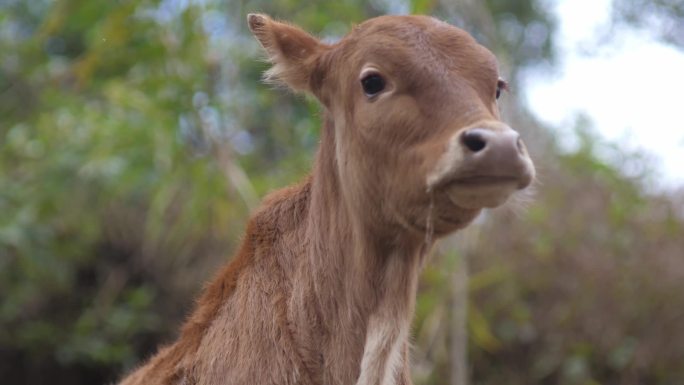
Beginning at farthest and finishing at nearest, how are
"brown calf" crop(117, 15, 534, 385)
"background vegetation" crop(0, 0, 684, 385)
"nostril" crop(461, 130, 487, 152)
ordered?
"background vegetation" crop(0, 0, 684, 385)
"brown calf" crop(117, 15, 534, 385)
"nostril" crop(461, 130, 487, 152)

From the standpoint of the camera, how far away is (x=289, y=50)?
13.0ft

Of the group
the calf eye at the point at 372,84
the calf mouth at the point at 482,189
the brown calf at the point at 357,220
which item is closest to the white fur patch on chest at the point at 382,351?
the brown calf at the point at 357,220

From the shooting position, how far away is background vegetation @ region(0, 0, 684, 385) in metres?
7.32

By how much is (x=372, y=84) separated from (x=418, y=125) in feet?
0.84

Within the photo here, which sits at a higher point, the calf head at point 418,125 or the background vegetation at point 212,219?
the calf head at point 418,125

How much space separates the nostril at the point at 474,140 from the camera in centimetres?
309

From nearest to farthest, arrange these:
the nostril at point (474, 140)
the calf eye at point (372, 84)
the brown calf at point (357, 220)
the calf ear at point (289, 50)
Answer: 1. the nostril at point (474, 140)
2. the brown calf at point (357, 220)
3. the calf eye at point (372, 84)
4. the calf ear at point (289, 50)

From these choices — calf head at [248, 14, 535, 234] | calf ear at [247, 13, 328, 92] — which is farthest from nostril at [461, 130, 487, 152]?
calf ear at [247, 13, 328, 92]

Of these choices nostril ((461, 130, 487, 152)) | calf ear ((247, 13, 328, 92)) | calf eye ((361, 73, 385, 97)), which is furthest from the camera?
calf ear ((247, 13, 328, 92))

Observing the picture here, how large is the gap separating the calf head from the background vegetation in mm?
3255

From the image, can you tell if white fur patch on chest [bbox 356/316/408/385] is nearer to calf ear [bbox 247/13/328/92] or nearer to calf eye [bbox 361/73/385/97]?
calf eye [bbox 361/73/385/97]

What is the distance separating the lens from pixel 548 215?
9.05 m

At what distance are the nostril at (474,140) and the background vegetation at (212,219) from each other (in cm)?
386

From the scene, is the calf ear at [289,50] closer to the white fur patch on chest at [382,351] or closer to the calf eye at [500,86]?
the calf eye at [500,86]
